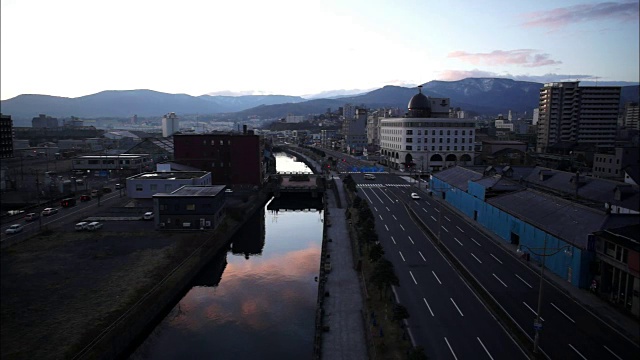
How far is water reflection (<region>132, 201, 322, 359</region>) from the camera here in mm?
12562

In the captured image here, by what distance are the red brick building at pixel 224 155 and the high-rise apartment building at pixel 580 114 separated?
44006 millimetres

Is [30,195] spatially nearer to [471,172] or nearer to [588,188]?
[471,172]

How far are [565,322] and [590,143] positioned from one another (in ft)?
186

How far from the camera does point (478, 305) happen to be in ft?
40.9

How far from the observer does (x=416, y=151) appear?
4872 cm

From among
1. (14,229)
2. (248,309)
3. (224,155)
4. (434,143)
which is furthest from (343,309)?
(434,143)

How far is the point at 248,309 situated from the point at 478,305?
781 cm

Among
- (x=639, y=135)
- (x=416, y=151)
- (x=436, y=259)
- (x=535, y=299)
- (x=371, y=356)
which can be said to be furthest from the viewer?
(x=639, y=135)

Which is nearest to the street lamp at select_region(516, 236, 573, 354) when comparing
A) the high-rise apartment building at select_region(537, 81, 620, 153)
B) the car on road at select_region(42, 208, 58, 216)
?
the car on road at select_region(42, 208, 58, 216)

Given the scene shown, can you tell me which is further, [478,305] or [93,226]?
[93,226]

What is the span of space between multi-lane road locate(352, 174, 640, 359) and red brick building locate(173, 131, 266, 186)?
17624 mm

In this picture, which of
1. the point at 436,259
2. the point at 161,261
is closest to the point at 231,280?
the point at 161,261

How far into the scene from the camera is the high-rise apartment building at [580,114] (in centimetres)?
5791

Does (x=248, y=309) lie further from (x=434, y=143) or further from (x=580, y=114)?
(x=580, y=114)
